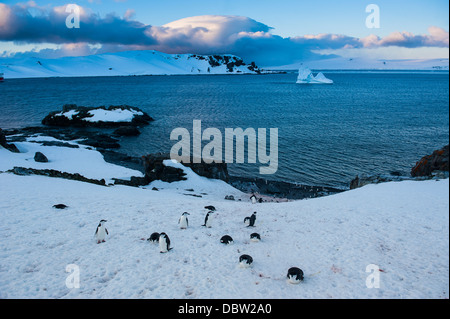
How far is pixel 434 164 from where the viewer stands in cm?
2212

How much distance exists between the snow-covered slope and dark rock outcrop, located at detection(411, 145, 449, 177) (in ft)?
10.9

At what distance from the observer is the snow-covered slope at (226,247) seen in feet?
33.0

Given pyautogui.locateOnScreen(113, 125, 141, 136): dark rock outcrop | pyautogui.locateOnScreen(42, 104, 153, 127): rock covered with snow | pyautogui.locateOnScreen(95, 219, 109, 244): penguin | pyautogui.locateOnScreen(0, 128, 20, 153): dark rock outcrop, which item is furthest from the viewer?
pyautogui.locateOnScreen(42, 104, 153, 127): rock covered with snow

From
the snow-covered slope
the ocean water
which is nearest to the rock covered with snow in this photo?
the ocean water

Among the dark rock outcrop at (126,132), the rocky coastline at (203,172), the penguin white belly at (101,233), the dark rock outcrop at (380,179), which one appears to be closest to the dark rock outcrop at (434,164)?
the rocky coastline at (203,172)

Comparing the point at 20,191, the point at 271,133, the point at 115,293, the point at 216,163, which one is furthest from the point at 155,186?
the point at 271,133

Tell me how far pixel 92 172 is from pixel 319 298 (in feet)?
89.4

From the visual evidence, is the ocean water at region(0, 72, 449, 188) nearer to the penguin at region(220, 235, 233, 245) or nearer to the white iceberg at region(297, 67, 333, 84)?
the penguin at region(220, 235, 233, 245)

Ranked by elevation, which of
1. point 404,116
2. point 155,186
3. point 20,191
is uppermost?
point 404,116

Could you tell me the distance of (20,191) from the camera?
18391 mm

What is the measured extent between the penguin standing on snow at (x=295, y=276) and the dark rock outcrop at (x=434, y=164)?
16962 mm

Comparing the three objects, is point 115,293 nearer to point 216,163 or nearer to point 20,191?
point 20,191

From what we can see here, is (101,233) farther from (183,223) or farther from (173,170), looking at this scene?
(173,170)

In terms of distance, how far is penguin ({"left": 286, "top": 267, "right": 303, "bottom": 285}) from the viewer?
33.8 feet
